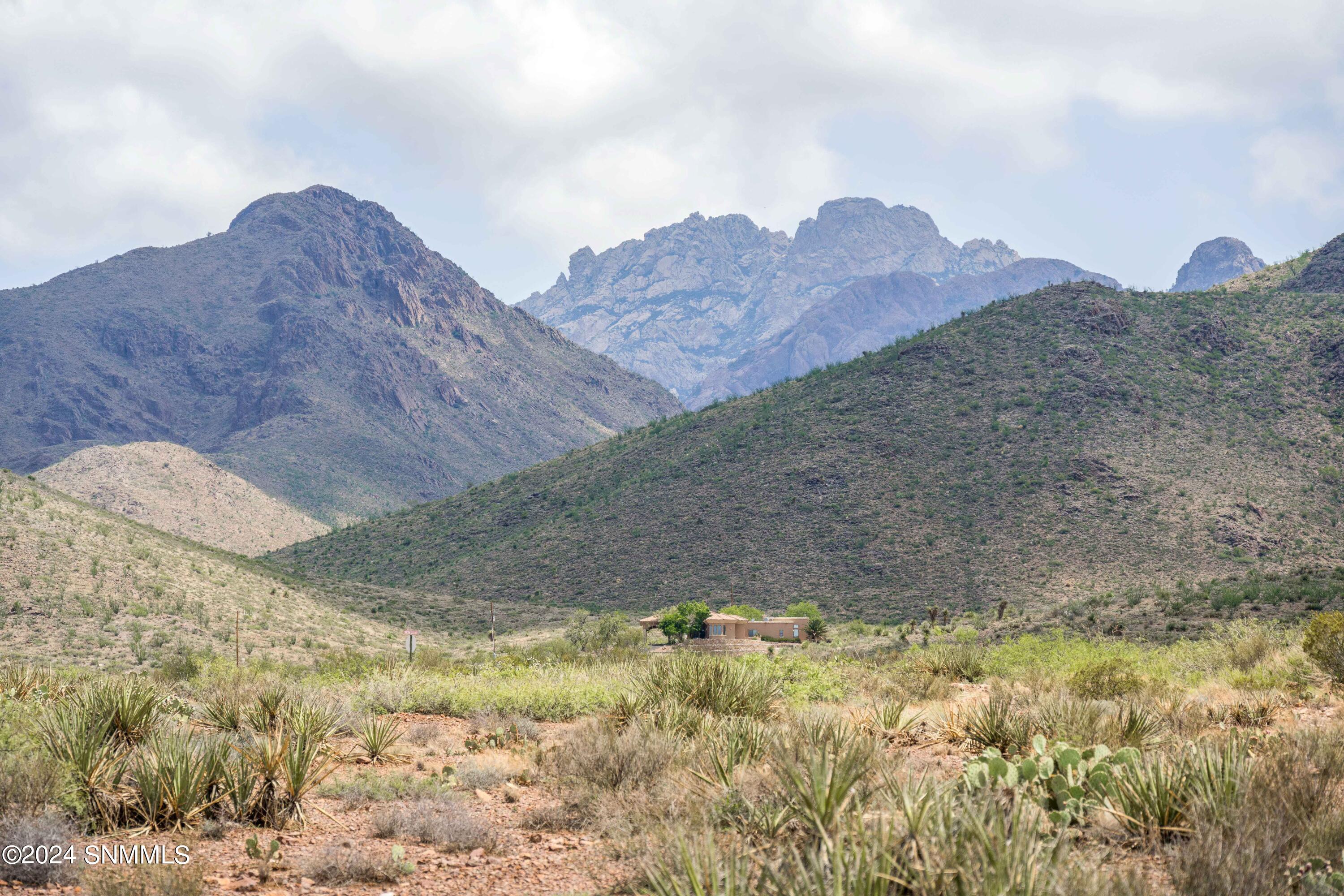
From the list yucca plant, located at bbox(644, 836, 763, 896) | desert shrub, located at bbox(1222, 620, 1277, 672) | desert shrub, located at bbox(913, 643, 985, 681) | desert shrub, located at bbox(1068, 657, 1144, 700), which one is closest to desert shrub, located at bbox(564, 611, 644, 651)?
desert shrub, located at bbox(913, 643, 985, 681)

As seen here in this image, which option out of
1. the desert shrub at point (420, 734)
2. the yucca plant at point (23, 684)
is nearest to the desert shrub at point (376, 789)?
the desert shrub at point (420, 734)

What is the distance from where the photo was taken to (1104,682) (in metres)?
14.8

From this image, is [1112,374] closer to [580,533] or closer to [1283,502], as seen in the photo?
[1283,502]

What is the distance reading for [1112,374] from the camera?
63562 mm

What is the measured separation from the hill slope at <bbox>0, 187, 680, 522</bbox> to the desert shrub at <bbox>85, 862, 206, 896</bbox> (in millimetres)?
107188

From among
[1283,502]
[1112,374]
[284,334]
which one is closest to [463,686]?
[1283,502]

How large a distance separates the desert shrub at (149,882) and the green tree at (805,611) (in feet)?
135

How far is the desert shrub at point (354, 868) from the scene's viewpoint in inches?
277

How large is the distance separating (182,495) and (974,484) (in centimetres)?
8437

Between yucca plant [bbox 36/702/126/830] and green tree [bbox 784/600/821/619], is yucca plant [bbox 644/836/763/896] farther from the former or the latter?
green tree [bbox 784/600/821/619]

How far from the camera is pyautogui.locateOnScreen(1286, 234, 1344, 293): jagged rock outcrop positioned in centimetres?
7156

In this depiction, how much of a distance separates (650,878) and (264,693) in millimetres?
8587

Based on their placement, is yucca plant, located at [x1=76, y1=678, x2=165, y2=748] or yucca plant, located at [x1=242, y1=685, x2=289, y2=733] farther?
yucca plant, located at [x1=242, y1=685, x2=289, y2=733]

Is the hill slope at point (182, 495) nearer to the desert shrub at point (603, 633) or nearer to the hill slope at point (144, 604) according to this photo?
the hill slope at point (144, 604)
